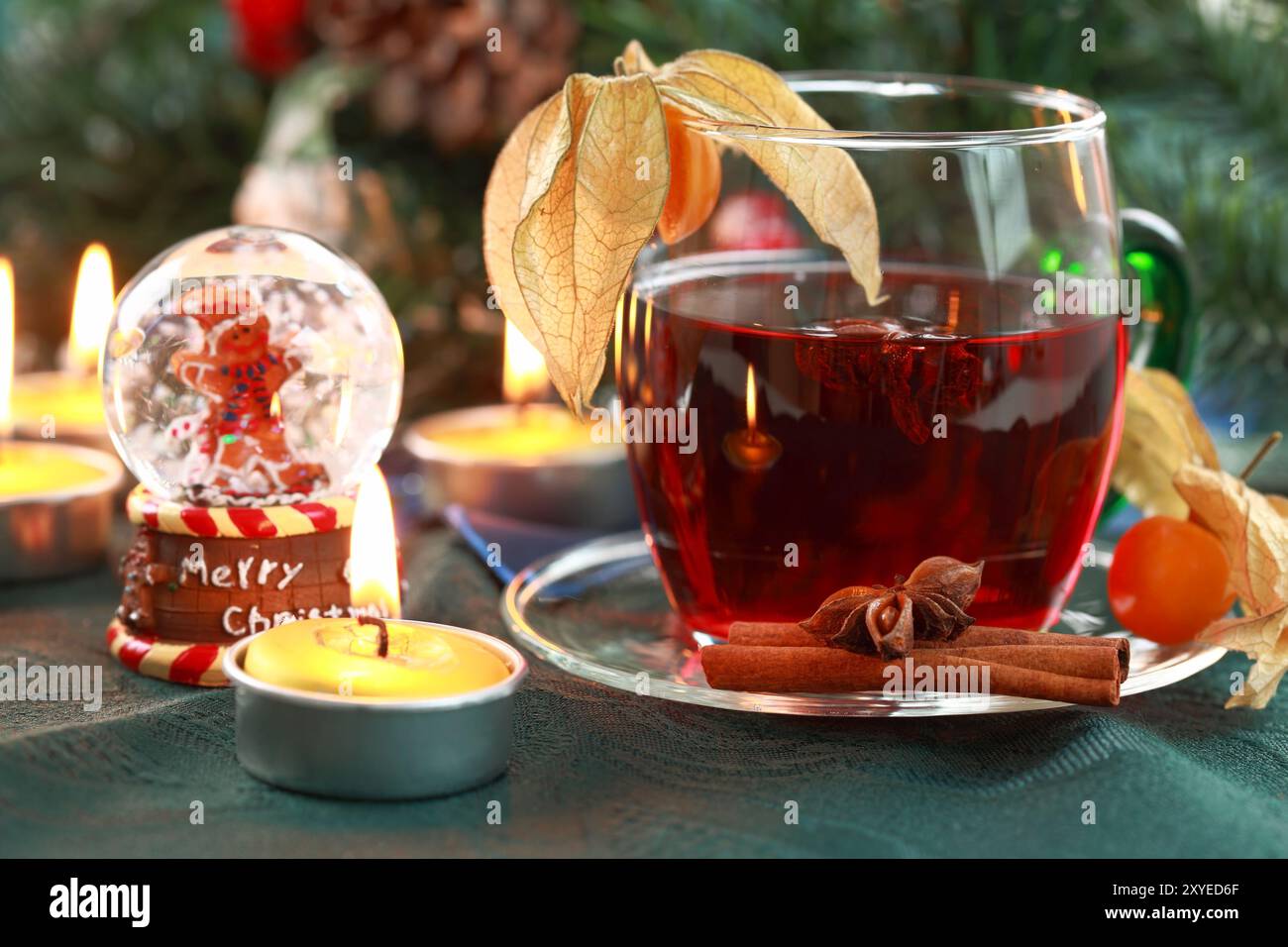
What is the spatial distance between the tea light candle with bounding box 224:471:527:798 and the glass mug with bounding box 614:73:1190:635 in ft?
0.62

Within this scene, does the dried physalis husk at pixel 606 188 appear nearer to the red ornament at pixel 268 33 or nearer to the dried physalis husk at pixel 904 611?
the dried physalis husk at pixel 904 611

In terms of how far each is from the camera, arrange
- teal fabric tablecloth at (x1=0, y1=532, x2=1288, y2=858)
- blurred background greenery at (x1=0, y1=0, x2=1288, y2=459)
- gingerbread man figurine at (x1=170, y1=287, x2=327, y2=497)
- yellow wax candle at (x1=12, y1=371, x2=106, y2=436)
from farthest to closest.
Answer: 1. yellow wax candle at (x1=12, y1=371, x2=106, y2=436)
2. blurred background greenery at (x1=0, y1=0, x2=1288, y2=459)
3. gingerbread man figurine at (x1=170, y1=287, x2=327, y2=497)
4. teal fabric tablecloth at (x1=0, y1=532, x2=1288, y2=858)

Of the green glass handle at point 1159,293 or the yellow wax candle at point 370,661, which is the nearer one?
the yellow wax candle at point 370,661

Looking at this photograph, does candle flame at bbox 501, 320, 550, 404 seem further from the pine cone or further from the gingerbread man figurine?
the gingerbread man figurine

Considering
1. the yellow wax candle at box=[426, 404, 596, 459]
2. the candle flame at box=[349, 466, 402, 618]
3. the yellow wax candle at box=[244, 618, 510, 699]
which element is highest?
the candle flame at box=[349, 466, 402, 618]

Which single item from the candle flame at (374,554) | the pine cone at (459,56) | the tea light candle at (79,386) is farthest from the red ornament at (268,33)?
the candle flame at (374,554)

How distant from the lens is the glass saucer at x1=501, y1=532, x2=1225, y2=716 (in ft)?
2.68

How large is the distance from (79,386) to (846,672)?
0.96 m

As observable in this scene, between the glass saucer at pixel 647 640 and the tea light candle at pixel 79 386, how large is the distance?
0.51m

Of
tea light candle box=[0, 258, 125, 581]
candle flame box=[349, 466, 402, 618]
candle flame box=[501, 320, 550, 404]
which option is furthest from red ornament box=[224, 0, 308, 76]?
candle flame box=[349, 466, 402, 618]

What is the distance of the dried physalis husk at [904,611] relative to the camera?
2.68 ft
